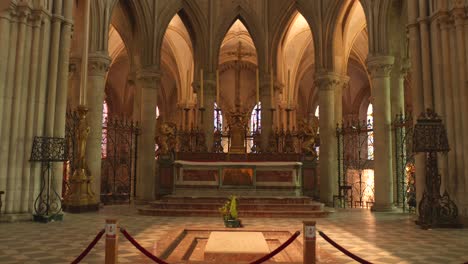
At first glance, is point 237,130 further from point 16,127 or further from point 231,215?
point 16,127

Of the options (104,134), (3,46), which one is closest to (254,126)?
(104,134)

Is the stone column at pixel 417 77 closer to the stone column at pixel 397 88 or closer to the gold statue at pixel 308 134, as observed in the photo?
the stone column at pixel 397 88

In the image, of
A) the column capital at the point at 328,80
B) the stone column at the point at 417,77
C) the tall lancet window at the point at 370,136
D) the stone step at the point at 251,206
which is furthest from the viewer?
the column capital at the point at 328,80

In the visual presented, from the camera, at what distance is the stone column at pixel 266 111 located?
66.1ft

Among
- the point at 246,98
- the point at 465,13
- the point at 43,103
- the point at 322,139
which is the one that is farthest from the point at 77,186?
the point at 246,98

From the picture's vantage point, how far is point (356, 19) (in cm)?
2233

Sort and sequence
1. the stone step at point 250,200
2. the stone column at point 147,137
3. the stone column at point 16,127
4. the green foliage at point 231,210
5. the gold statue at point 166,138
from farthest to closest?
the stone column at point 147,137
the gold statue at point 166,138
the stone step at point 250,200
the stone column at point 16,127
the green foliage at point 231,210

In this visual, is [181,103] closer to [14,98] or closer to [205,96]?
[205,96]

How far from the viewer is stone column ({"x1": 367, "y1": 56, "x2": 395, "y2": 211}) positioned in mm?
15547

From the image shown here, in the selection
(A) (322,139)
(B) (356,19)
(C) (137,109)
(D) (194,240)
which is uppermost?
(B) (356,19)

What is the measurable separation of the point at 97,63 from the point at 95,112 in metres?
1.78

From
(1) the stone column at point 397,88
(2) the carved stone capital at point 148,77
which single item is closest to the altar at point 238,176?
(1) the stone column at point 397,88

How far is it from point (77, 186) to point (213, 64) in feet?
29.0

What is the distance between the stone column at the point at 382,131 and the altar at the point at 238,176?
10.0 feet
